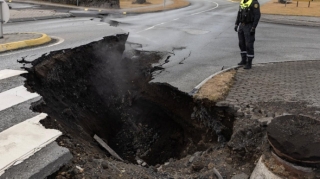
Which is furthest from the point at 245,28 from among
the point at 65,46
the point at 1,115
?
the point at 1,115

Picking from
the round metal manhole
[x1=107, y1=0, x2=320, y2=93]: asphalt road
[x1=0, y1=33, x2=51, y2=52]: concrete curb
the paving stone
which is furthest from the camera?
[x1=0, y1=33, x2=51, y2=52]: concrete curb

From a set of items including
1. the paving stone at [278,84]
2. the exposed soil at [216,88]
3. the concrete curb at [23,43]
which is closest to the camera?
the paving stone at [278,84]

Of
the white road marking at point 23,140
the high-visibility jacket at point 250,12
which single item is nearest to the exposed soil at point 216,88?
the high-visibility jacket at point 250,12

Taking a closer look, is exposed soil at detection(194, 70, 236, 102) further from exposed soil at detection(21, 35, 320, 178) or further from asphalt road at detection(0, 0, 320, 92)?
asphalt road at detection(0, 0, 320, 92)

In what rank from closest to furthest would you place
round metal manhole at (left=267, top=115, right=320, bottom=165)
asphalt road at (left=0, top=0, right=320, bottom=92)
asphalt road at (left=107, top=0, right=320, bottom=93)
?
round metal manhole at (left=267, top=115, right=320, bottom=165) → asphalt road at (left=0, top=0, right=320, bottom=92) → asphalt road at (left=107, top=0, right=320, bottom=93)

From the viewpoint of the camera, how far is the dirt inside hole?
5.95 m

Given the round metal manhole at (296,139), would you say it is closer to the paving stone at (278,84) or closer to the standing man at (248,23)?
the paving stone at (278,84)

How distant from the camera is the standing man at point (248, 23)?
296 inches

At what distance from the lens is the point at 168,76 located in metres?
7.42

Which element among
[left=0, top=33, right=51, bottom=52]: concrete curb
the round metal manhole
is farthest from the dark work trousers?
[left=0, top=33, right=51, bottom=52]: concrete curb

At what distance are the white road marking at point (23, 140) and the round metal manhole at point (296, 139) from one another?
2.53 metres

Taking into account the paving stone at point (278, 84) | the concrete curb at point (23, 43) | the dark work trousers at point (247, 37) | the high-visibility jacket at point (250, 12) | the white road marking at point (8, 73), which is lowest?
the paving stone at point (278, 84)

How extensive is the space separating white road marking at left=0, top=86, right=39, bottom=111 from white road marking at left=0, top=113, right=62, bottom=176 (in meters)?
0.67

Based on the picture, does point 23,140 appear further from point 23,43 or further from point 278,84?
point 23,43
